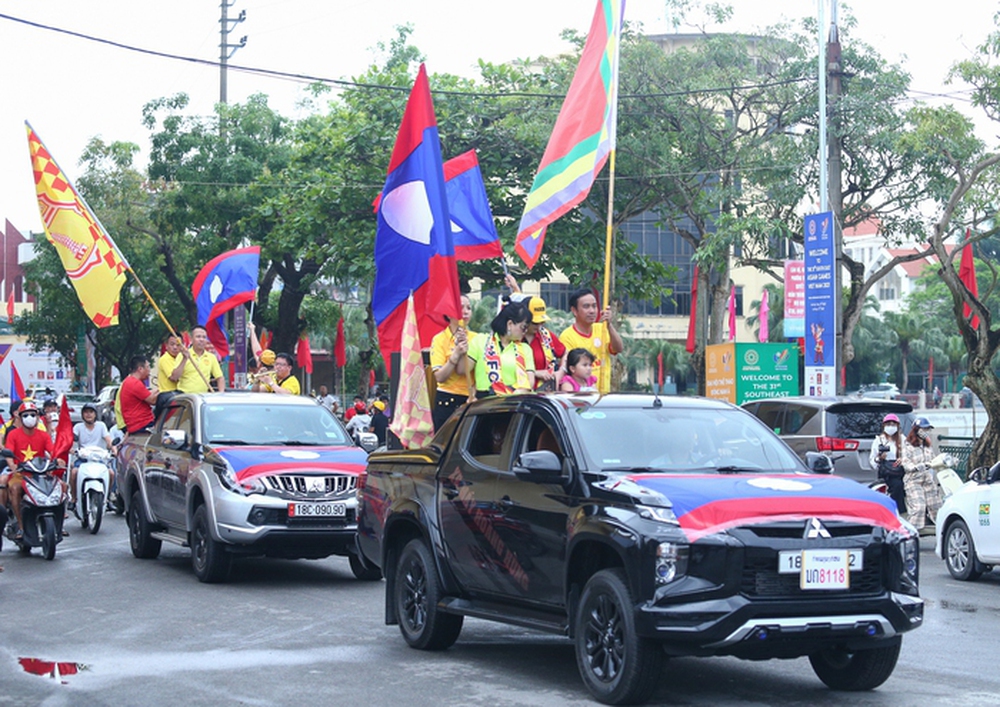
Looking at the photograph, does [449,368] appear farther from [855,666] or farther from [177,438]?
[177,438]

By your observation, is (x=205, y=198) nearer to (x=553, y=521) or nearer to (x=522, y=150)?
(x=522, y=150)

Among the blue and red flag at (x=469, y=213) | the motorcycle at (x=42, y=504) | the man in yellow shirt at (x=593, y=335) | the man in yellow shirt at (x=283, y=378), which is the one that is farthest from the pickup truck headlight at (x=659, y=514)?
the man in yellow shirt at (x=283, y=378)

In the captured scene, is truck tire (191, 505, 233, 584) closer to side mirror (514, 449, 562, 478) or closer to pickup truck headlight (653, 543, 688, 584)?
side mirror (514, 449, 562, 478)

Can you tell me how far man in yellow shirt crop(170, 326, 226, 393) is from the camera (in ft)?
55.8

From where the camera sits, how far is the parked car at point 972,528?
44.5 ft

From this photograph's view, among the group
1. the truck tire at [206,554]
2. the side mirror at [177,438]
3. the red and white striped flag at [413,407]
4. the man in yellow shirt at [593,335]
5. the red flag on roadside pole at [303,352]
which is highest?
the red flag on roadside pole at [303,352]

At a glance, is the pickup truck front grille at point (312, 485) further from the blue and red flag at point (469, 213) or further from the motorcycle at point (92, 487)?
the motorcycle at point (92, 487)

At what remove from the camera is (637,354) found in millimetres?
83250

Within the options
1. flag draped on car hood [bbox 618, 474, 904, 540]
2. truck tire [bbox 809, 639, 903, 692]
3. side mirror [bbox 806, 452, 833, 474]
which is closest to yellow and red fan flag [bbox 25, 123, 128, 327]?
side mirror [bbox 806, 452, 833, 474]

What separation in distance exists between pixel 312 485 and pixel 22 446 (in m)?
4.37

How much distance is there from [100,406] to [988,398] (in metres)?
16.0

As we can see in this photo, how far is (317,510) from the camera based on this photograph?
12727 millimetres

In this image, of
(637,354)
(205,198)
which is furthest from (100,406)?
(637,354)

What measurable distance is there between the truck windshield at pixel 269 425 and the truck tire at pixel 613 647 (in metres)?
6.96
